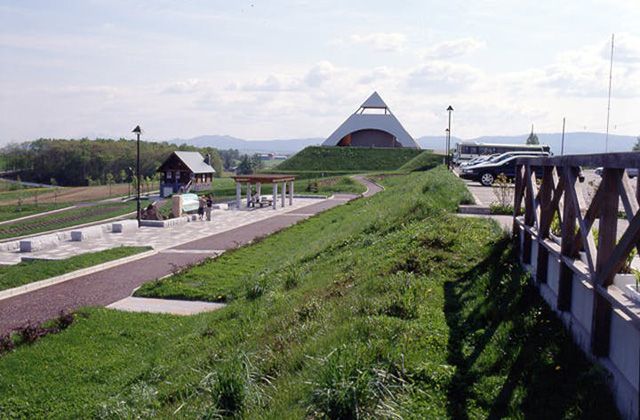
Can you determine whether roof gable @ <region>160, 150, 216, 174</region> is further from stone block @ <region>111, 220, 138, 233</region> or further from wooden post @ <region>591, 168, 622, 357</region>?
wooden post @ <region>591, 168, 622, 357</region>

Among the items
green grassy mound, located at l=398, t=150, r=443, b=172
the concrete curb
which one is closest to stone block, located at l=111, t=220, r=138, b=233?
the concrete curb

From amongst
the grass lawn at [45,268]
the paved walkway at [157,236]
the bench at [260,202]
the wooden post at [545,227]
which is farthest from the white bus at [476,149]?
the wooden post at [545,227]

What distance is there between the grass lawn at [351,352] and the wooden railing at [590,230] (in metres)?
0.31

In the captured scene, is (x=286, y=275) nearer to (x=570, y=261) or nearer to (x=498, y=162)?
(x=570, y=261)

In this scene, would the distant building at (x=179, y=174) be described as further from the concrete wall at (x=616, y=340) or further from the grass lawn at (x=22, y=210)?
the concrete wall at (x=616, y=340)

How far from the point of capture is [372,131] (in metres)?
77.1

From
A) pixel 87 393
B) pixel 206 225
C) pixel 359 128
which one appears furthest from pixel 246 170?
pixel 87 393

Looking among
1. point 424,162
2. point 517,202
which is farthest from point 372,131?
point 517,202

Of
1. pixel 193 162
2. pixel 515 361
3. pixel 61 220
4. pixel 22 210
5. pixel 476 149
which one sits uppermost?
pixel 476 149

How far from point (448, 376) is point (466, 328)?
3.26 ft

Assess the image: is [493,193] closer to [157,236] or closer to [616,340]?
[157,236]

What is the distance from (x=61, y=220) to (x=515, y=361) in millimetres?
32026

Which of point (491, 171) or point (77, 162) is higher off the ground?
point (491, 171)

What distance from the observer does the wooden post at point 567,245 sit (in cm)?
480
